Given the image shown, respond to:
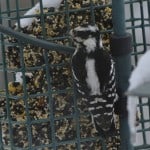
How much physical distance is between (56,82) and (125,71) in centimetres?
32

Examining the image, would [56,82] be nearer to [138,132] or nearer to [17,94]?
[17,94]

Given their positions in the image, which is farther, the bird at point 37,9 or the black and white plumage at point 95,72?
the bird at point 37,9

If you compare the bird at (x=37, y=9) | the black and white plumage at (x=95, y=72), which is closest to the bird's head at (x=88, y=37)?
the black and white plumage at (x=95, y=72)

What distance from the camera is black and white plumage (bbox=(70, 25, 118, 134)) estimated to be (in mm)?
1496

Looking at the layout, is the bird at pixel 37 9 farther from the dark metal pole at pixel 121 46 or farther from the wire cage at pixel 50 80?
the dark metal pole at pixel 121 46

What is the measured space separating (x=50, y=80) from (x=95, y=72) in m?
0.24

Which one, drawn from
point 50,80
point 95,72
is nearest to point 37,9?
point 50,80

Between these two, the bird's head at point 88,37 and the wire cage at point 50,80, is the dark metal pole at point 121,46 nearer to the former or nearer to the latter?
the bird's head at point 88,37

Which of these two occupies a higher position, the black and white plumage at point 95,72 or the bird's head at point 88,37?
the bird's head at point 88,37

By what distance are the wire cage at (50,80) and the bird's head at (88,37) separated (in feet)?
0.29

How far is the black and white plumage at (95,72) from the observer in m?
1.50

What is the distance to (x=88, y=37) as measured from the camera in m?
1.52

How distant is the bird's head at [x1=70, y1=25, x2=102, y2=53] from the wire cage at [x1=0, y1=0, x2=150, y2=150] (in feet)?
0.29

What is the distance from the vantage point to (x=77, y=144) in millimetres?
1724
